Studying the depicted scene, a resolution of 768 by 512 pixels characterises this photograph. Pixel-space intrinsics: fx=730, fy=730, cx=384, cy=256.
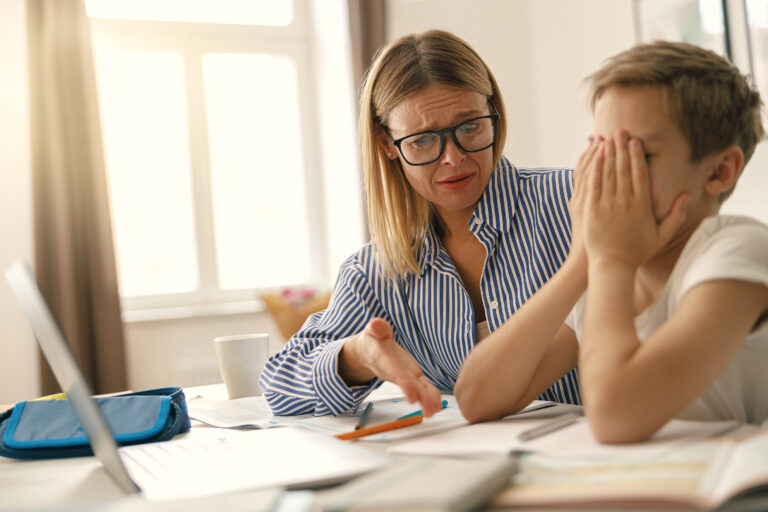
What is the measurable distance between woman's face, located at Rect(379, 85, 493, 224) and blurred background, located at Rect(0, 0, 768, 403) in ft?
6.17

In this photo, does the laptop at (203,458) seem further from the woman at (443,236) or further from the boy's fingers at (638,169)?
the boy's fingers at (638,169)

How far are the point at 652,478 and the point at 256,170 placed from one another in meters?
3.76

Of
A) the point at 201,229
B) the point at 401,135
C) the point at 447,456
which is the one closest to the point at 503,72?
the point at 201,229

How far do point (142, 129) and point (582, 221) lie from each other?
3.42m

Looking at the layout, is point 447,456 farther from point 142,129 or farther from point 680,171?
point 142,129

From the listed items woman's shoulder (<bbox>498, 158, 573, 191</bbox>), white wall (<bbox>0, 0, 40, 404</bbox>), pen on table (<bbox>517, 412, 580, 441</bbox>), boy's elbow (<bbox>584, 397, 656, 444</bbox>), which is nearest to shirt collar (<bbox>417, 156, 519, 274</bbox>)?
woman's shoulder (<bbox>498, 158, 573, 191</bbox>)

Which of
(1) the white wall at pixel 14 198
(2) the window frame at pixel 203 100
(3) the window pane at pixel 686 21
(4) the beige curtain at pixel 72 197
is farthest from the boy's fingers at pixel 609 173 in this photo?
(2) the window frame at pixel 203 100

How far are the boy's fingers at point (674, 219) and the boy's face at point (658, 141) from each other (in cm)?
1

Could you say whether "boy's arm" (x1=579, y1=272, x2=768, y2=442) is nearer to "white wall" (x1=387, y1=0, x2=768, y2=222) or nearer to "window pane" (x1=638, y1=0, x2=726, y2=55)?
"window pane" (x1=638, y1=0, x2=726, y2=55)

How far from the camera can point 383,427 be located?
3.10 ft

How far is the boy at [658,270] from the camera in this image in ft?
2.34

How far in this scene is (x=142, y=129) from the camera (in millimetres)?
3896

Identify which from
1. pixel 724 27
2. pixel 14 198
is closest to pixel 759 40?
pixel 724 27

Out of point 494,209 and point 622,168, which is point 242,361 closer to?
point 494,209
